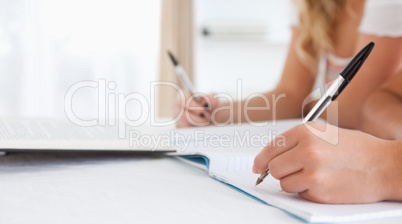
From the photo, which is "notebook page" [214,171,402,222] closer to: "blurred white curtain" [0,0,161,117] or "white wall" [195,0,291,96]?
"blurred white curtain" [0,0,161,117]

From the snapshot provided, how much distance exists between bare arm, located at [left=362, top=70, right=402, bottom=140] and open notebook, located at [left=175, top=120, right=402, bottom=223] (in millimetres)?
145

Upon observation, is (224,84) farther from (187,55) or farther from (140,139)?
(140,139)

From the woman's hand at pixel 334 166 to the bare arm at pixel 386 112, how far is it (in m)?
0.20

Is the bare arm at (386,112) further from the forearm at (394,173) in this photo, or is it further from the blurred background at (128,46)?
the blurred background at (128,46)

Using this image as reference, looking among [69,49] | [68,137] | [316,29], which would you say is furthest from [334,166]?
[69,49]

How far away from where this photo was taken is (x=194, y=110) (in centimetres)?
96

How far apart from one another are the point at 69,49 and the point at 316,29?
1.66m

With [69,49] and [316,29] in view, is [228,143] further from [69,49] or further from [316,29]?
[69,49]

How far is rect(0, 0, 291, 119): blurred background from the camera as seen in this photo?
7.75ft

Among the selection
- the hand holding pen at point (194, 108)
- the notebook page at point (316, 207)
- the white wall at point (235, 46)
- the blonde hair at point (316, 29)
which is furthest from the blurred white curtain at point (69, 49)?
the notebook page at point (316, 207)

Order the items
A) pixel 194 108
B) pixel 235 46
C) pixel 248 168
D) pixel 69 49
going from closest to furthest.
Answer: pixel 248 168
pixel 194 108
pixel 69 49
pixel 235 46

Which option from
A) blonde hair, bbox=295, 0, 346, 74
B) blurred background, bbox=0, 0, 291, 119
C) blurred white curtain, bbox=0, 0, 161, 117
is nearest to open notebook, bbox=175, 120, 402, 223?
blonde hair, bbox=295, 0, 346, 74

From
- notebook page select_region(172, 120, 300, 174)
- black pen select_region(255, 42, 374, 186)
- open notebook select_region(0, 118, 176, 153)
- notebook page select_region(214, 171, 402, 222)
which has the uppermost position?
black pen select_region(255, 42, 374, 186)

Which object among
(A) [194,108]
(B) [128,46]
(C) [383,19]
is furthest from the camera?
(B) [128,46]
